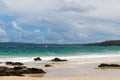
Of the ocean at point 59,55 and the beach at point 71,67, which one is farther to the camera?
the ocean at point 59,55

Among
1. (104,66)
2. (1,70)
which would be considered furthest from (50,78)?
(104,66)

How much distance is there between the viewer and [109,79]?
2369 cm

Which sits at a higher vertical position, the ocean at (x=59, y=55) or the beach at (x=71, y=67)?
the ocean at (x=59, y=55)

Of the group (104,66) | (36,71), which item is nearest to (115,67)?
(104,66)

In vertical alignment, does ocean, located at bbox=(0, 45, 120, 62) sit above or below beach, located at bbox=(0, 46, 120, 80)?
above

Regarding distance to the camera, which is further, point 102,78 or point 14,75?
point 14,75

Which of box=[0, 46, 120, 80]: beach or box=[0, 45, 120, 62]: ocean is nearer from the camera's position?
box=[0, 46, 120, 80]: beach

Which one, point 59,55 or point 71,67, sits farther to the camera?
point 59,55

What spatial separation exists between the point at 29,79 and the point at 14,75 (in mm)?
3087

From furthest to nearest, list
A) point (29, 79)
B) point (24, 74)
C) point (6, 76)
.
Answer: point (24, 74) → point (6, 76) → point (29, 79)

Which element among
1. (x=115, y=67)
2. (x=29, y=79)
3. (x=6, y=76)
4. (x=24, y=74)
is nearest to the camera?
(x=29, y=79)

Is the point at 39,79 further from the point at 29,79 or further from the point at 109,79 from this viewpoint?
the point at 109,79

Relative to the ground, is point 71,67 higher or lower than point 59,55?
lower

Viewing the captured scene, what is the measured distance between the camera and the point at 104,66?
114ft
